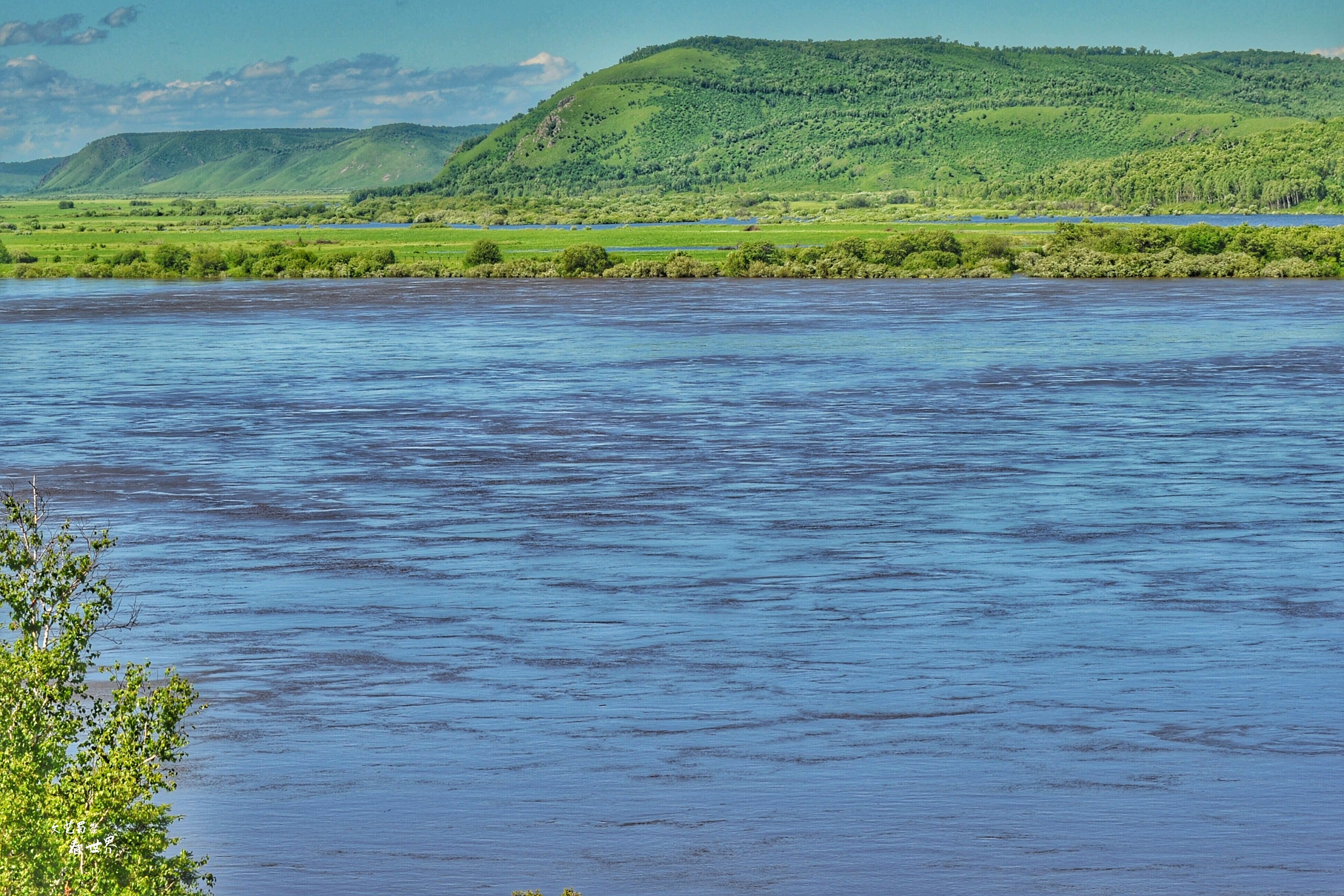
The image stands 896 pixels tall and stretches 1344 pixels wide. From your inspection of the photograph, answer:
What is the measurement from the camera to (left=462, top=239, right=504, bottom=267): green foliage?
10506cm

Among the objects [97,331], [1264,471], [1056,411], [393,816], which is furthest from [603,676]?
[97,331]

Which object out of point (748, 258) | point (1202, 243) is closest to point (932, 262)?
point (748, 258)

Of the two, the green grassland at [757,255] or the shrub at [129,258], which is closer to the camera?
the green grassland at [757,255]

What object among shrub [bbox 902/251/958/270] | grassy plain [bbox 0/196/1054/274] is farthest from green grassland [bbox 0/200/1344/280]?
grassy plain [bbox 0/196/1054/274]

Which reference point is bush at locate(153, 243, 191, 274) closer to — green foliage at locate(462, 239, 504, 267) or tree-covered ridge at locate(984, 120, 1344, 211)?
green foliage at locate(462, 239, 504, 267)

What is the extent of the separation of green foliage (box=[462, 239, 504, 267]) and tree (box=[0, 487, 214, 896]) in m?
93.4

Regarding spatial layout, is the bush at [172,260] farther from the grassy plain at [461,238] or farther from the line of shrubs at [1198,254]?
the line of shrubs at [1198,254]

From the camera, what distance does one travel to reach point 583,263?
100312 mm

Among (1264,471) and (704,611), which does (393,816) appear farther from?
(1264,471)

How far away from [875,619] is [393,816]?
8.04 metres

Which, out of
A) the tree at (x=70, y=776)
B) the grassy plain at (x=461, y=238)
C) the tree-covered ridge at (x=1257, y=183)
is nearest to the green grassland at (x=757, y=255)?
the grassy plain at (x=461, y=238)

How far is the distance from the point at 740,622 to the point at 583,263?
8021cm

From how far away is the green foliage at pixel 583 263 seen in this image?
100188 millimetres

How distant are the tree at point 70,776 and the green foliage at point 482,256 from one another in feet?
306
